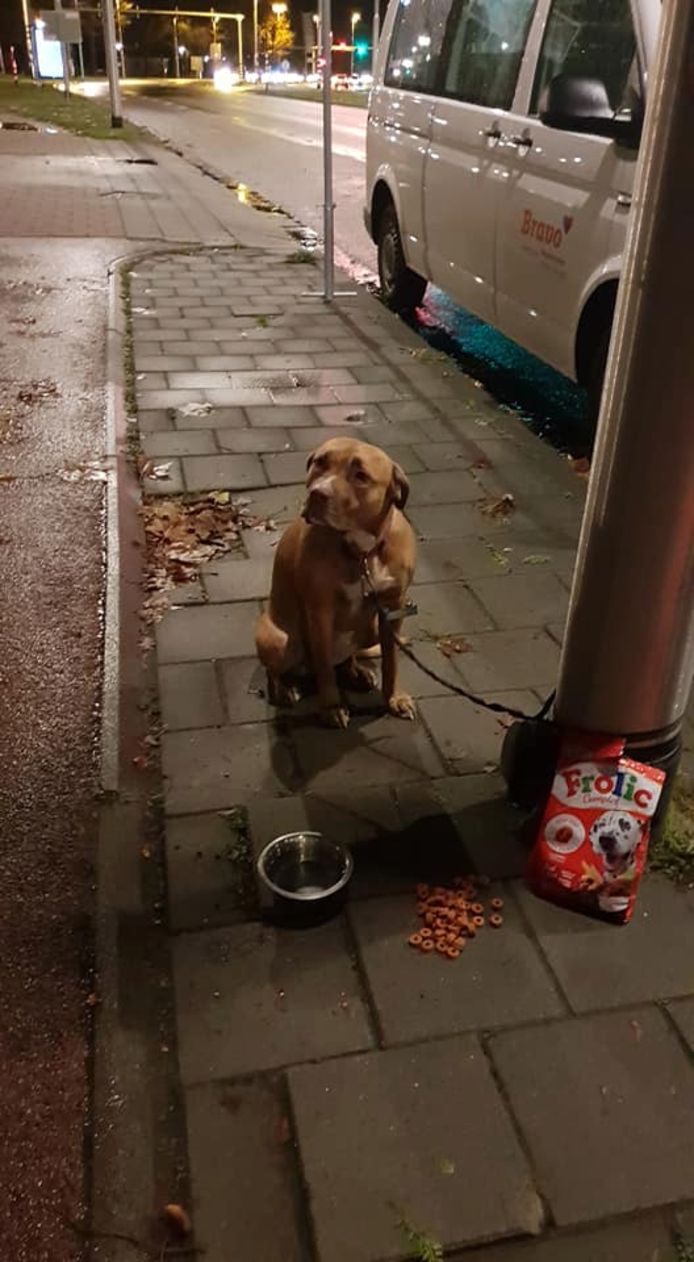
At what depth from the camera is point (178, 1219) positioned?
200 centimetres

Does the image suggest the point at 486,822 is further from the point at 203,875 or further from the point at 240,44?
the point at 240,44

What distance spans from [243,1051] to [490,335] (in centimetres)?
716

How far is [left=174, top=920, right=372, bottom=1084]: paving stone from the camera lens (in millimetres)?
2314

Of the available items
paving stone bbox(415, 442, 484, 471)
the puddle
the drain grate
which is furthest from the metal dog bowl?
the drain grate

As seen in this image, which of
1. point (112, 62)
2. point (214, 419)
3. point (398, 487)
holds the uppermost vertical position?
point (112, 62)

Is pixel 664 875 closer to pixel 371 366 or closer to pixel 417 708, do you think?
pixel 417 708

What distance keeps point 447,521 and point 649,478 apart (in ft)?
8.35

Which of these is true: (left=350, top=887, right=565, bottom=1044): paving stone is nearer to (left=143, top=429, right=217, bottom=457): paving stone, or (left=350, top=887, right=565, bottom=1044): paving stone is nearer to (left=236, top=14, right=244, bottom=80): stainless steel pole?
(left=143, top=429, right=217, bottom=457): paving stone

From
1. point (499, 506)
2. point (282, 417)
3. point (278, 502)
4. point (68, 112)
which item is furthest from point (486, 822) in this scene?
point (68, 112)

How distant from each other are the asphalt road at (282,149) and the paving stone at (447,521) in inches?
258

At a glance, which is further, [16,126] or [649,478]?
[16,126]

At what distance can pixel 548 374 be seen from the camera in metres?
7.50

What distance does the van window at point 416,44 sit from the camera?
7.20 m

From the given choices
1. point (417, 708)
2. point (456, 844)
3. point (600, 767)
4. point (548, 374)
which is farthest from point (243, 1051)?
point (548, 374)
